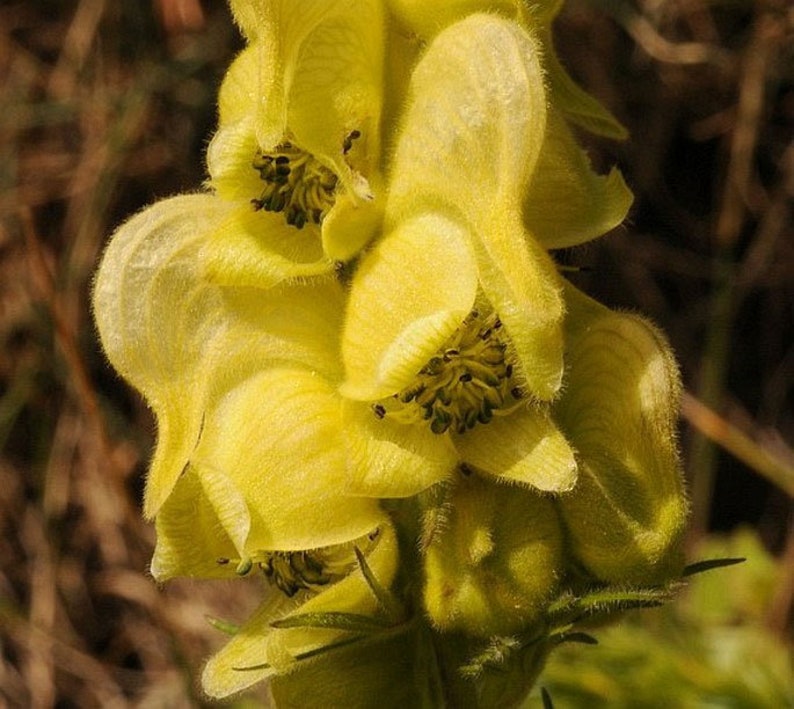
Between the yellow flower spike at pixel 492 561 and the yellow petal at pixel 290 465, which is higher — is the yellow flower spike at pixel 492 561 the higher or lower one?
the lower one

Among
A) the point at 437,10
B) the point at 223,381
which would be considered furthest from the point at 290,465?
the point at 437,10

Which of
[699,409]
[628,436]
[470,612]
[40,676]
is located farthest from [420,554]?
[40,676]

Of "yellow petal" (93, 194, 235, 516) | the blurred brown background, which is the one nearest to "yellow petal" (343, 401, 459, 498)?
"yellow petal" (93, 194, 235, 516)

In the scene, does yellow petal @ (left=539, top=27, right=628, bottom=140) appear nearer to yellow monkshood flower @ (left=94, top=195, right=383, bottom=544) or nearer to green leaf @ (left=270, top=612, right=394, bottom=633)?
yellow monkshood flower @ (left=94, top=195, right=383, bottom=544)

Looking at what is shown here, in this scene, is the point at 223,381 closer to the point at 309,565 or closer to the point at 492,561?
the point at 309,565

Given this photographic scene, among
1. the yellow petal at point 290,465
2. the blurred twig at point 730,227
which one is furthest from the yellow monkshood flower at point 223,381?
the blurred twig at point 730,227

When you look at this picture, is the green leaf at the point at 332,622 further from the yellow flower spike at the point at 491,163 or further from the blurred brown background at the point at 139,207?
the blurred brown background at the point at 139,207
